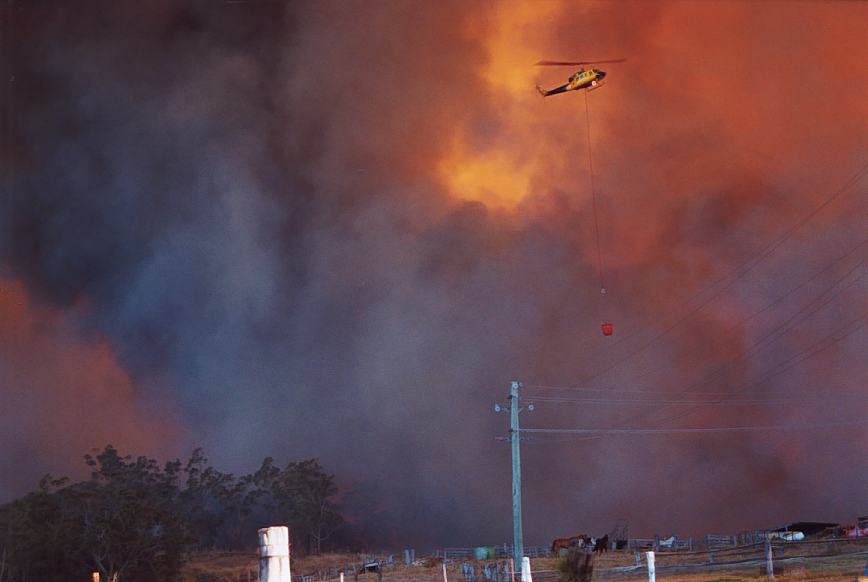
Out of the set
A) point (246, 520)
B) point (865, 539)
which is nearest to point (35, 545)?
point (865, 539)

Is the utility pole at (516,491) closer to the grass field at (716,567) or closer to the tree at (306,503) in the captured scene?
the grass field at (716,567)

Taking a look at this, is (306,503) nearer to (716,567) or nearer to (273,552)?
(716,567)

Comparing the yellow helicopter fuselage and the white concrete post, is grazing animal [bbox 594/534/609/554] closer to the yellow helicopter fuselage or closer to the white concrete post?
the yellow helicopter fuselage

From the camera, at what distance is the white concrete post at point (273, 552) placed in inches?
214

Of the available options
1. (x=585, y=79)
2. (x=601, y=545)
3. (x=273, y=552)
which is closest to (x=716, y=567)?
(x=585, y=79)

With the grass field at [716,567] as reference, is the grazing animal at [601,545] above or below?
below

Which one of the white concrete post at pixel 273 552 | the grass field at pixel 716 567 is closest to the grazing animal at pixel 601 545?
the grass field at pixel 716 567

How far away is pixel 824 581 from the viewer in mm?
23797

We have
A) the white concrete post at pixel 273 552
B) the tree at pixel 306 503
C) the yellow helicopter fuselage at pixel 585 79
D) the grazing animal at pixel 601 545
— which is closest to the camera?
the white concrete post at pixel 273 552

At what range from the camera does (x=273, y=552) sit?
5.52 m

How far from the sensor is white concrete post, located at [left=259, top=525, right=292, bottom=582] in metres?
5.44

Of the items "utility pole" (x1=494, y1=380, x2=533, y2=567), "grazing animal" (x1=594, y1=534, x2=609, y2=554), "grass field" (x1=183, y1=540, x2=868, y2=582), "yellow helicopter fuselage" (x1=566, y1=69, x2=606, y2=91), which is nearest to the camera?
"grass field" (x1=183, y1=540, x2=868, y2=582)

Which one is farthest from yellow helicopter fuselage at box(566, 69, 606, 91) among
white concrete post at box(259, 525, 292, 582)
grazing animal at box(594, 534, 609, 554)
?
white concrete post at box(259, 525, 292, 582)

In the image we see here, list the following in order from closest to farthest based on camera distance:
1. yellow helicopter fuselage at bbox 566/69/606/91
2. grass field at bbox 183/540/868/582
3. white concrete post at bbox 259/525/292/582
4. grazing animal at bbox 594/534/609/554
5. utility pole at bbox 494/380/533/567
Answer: white concrete post at bbox 259/525/292/582 → grass field at bbox 183/540/868/582 → utility pole at bbox 494/380/533/567 → yellow helicopter fuselage at bbox 566/69/606/91 → grazing animal at bbox 594/534/609/554
